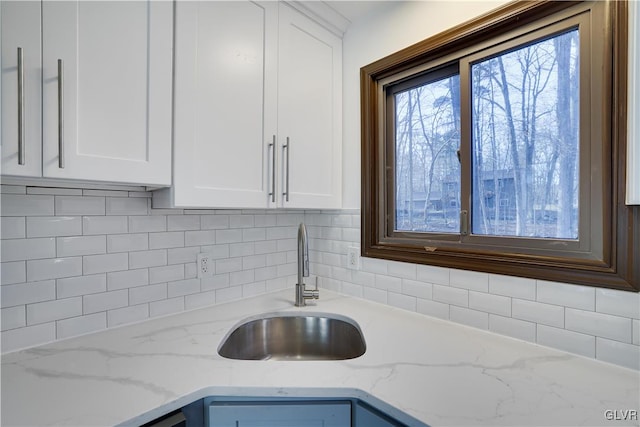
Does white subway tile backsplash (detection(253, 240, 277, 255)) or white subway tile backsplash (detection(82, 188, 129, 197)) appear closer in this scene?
white subway tile backsplash (detection(82, 188, 129, 197))

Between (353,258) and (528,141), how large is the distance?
917mm

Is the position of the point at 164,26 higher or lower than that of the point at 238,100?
higher

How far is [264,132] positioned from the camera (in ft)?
4.33

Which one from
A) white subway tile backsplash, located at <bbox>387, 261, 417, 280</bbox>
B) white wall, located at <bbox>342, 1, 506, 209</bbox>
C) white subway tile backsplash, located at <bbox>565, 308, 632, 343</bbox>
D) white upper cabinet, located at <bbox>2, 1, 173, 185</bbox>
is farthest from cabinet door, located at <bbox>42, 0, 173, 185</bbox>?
white subway tile backsplash, located at <bbox>565, 308, 632, 343</bbox>

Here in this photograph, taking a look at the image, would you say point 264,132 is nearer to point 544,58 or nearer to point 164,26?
point 164,26

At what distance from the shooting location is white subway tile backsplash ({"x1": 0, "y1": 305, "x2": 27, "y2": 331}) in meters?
0.99

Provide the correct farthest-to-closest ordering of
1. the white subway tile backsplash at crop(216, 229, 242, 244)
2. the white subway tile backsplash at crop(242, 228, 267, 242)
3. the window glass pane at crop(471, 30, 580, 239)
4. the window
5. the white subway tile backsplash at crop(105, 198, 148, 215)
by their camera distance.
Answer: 1. the white subway tile backsplash at crop(242, 228, 267, 242)
2. the white subway tile backsplash at crop(216, 229, 242, 244)
3. the white subway tile backsplash at crop(105, 198, 148, 215)
4. the window glass pane at crop(471, 30, 580, 239)
5. the window

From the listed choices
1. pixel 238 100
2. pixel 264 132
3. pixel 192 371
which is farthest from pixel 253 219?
pixel 192 371

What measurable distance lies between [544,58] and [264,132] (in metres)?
1.06

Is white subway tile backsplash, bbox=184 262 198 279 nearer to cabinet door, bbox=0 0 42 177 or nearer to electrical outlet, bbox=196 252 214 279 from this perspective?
electrical outlet, bbox=196 252 214 279

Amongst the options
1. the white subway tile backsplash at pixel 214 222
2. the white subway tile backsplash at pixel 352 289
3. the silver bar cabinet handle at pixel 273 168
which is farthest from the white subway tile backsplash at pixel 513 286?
the white subway tile backsplash at pixel 214 222

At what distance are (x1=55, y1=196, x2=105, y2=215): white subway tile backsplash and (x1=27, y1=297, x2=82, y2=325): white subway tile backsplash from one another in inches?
12.0

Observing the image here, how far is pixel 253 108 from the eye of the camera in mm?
1279

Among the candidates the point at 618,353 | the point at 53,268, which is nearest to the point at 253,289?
the point at 53,268
